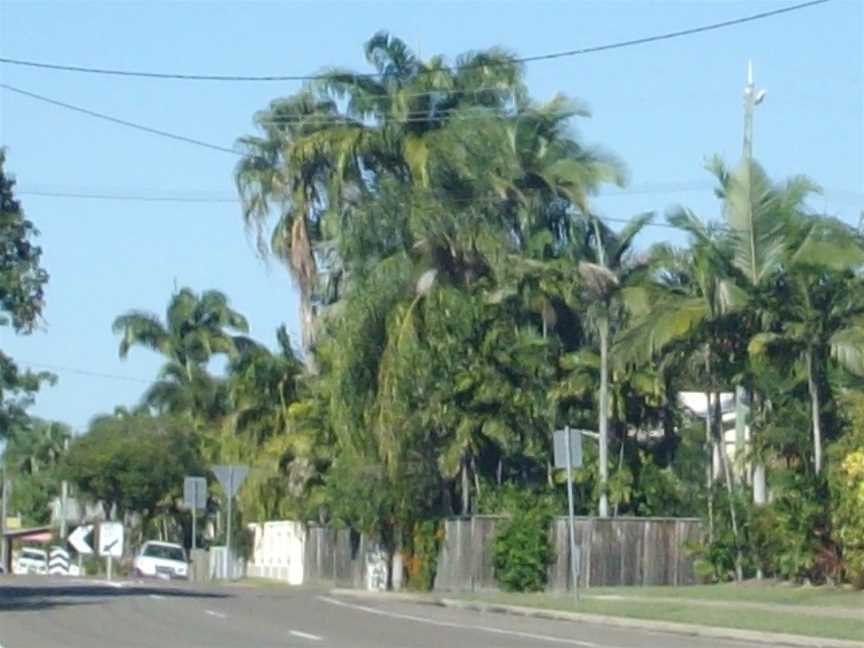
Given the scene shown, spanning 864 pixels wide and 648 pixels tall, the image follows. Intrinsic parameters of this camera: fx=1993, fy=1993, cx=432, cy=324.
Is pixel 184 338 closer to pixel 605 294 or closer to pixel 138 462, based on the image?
pixel 138 462

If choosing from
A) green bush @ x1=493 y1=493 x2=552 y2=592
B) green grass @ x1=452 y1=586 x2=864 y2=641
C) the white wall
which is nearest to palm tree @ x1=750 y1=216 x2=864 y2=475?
green grass @ x1=452 y1=586 x2=864 y2=641

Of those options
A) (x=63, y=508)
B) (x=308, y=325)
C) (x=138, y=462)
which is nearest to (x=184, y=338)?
(x=138, y=462)

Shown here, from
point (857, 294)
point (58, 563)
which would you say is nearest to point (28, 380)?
point (857, 294)

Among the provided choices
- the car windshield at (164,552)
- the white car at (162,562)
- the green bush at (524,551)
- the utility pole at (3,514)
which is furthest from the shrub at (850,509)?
the utility pole at (3,514)

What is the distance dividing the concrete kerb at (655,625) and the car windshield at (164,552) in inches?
973

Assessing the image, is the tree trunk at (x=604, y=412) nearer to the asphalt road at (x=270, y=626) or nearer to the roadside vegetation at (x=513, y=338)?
the roadside vegetation at (x=513, y=338)

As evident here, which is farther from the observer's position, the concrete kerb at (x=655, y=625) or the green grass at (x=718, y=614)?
the green grass at (x=718, y=614)

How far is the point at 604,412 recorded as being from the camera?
4484 centimetres

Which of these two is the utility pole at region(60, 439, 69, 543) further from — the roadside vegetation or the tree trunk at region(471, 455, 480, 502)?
the tree trunk at region(471, 455, 480, 502)

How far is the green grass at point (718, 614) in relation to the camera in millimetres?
27800

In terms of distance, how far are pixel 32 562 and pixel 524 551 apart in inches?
1951

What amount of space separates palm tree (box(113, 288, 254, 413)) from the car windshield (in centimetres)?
1339

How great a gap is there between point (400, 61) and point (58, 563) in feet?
115

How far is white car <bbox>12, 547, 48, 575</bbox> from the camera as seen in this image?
85.7 meters
